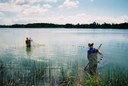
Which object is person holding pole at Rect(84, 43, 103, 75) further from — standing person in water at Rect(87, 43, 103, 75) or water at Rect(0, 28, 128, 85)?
water at Rect(0, 28, 128, 85)

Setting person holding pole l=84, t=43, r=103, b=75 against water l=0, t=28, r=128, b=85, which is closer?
person holding pole l=84, t=43, r=103, b=75

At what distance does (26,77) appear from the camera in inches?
529

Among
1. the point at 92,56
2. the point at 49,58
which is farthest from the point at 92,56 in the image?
the point at 49,58

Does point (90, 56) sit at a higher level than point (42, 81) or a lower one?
higher

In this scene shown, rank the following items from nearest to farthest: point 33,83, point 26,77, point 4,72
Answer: point 33,83
point 26,77
point 4,72

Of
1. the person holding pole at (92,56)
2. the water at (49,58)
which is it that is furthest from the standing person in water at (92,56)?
the water at (49,58)

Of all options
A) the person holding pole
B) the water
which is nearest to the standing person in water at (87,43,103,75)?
the person holding pole

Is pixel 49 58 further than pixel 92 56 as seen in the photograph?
Yes

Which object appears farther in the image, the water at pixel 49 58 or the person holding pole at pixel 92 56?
the water at pixel 49 58

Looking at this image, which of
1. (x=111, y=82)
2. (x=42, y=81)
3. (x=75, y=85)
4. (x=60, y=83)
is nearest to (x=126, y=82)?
(x=111, y=82)

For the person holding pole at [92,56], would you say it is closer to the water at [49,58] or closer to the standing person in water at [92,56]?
the standing person in water at [92,56]

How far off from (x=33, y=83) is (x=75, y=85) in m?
2.64

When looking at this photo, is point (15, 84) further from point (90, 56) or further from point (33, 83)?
point (90, 56)

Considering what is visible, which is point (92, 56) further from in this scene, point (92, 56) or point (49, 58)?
point (49, 58)
